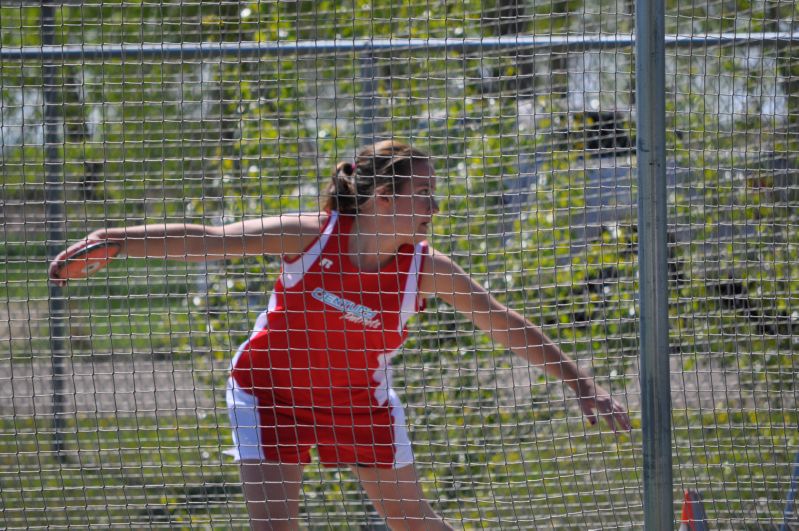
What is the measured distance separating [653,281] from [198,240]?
128 cm

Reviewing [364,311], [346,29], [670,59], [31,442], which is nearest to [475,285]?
[364,311]

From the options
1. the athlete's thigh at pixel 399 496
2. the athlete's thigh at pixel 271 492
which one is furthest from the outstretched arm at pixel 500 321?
the athlete's thigh at pixel 271 492

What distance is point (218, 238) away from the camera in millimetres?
2656

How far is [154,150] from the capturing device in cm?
469

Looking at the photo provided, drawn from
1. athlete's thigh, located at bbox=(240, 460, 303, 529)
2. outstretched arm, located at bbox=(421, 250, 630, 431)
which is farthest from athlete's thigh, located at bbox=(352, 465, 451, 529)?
outstretched arm, located at bbox=(421, 250, 630, 431)

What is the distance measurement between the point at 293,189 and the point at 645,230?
274cm

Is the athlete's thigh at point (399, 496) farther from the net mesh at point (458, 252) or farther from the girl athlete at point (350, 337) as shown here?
the net mesh at point (458, 252)

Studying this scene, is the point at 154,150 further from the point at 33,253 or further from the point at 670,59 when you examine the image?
the point at 670,59

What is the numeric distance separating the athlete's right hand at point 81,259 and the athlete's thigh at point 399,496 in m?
1.02

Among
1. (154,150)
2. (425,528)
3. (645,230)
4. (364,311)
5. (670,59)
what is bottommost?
(425,528)

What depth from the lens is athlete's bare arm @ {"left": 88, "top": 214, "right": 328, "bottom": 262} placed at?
257cm

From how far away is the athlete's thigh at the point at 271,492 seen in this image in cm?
271

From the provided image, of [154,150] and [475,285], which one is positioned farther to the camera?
[154,150]

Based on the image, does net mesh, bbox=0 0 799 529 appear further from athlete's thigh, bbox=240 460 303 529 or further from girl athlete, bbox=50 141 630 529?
athlete's thigh, bbox=240 460 303 529
